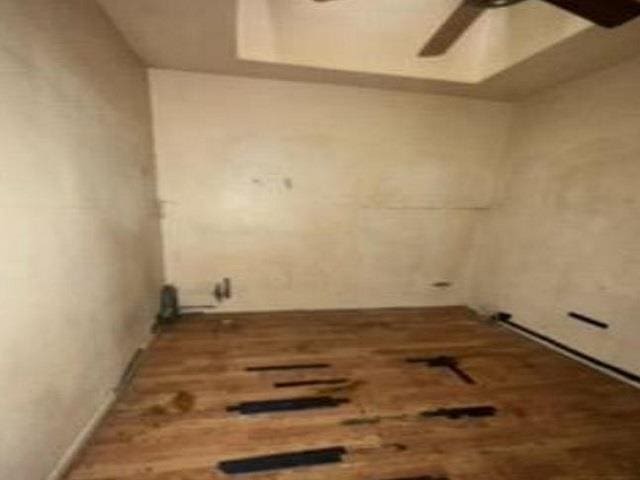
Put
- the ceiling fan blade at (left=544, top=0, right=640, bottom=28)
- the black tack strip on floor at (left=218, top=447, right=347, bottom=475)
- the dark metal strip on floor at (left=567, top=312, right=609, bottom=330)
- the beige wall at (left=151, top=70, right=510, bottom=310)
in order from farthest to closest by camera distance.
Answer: the beige wall at (left=151, top=70, right=510, bottom=310) < the dark metal strip on floor at (left=567, top=312, right=609, bottom=330) < the black tack strip on floor at (left=218, top=447, right=347, bottom=475) < the ceiling fan blade at (left=544, top=0, right=640, bottom=28)

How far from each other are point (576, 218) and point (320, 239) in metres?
2.05

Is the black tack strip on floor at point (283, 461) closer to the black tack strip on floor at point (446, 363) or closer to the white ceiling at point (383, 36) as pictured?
the black tack strip on floor at point (446, 363)

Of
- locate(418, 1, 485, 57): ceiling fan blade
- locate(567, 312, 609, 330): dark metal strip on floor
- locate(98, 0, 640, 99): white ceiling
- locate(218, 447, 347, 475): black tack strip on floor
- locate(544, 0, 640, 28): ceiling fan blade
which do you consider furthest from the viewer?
locate(567, 312, 609, 330): dark metal strip on floor

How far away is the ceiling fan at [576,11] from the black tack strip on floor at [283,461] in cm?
210

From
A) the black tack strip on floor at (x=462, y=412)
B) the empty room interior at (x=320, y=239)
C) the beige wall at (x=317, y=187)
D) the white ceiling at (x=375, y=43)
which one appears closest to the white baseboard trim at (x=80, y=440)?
the empty room interior at (x=320, y=239)

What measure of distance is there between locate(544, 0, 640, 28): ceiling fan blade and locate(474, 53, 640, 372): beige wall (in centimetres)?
124

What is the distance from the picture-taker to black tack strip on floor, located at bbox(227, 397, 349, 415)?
2.16 m

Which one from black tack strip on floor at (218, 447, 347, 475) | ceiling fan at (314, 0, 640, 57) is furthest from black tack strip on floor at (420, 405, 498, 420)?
ceiling fan at (314, 0, 640, 57)

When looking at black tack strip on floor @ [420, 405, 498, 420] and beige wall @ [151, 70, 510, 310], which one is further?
beige wall @ [151, 70, 510, 310]

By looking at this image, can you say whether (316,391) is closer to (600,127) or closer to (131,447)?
(131,447)

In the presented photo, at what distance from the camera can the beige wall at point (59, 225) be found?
1332 mm

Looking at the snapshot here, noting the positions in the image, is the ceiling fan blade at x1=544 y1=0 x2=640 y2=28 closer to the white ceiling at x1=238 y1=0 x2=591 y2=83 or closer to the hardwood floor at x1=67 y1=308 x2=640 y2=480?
the white ceiling at x1=238 y1=0 x2=591 y2=83

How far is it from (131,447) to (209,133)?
235cm

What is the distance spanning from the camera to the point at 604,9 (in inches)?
65.2
